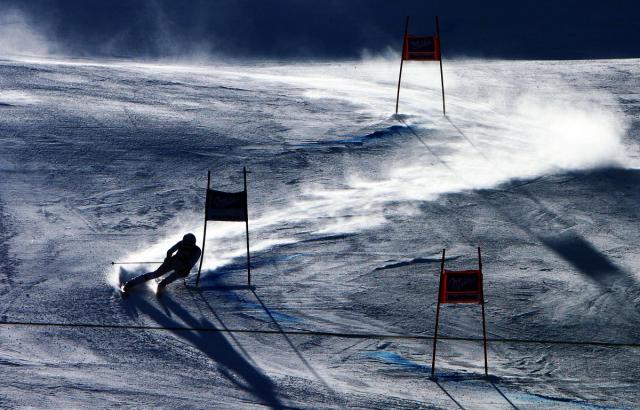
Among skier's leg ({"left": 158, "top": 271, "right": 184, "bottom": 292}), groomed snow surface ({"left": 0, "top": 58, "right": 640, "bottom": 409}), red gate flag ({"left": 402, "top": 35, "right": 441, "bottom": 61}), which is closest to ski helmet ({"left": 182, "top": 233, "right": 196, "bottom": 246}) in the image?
skier's leg ({"left": 158, "top": 271, "right": 184, "bottom": 292})

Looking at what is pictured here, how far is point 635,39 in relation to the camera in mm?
28938

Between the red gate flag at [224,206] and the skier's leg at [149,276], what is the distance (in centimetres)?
98

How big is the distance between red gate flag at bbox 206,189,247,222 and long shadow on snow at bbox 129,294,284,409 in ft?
4.66

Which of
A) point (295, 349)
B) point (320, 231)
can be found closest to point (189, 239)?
point (295, 349)

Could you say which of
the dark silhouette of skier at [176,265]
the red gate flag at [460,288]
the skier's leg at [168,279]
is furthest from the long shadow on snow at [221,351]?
the red gate flag at [460,288]

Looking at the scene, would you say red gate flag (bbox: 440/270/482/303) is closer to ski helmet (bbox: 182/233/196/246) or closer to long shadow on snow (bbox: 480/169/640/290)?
long shadow on snow (bbox: 480/169/640/290)

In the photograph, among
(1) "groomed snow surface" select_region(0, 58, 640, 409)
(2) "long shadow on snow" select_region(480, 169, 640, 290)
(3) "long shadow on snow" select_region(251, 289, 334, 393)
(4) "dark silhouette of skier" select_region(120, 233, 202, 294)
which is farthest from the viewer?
(2) "long shadow on snow" select_region(480, 169, 640, 290)

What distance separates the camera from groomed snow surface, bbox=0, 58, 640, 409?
12.3m

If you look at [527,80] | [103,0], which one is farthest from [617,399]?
[103,0]

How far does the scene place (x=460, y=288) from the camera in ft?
40.3

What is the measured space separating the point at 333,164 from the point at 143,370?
823cm

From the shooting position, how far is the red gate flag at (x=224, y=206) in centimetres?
1436

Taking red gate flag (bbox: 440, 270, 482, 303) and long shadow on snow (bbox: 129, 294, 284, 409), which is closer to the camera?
long shadow on snow (bbox: 129, 294, 284, 409)

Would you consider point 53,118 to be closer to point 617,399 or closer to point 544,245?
point 544,245
